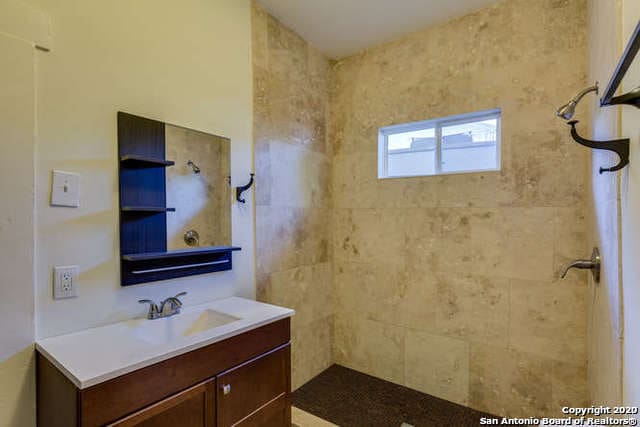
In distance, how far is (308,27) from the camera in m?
2.39

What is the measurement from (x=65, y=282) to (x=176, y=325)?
51 cm

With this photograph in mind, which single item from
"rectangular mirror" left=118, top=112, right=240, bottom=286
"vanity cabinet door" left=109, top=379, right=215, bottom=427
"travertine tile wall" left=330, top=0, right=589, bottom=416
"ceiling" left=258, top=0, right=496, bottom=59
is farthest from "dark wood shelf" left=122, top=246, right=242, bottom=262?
"ceiling" left=258, top=0, right=496, bottom=59

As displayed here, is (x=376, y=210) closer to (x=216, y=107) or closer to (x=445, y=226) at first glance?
(x=445, y=226)

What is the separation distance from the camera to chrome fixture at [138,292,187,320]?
4.97 ft

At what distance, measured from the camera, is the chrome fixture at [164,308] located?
1.51 m

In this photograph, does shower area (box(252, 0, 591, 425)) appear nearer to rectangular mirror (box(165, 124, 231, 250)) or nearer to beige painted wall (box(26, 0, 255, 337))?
rectangular mirror (box(165, 124, 231, 250))

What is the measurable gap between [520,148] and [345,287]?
1.70 meters

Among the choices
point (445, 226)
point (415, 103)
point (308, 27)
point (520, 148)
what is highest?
point (308, 27)

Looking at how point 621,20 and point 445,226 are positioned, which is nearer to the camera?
point 621,20

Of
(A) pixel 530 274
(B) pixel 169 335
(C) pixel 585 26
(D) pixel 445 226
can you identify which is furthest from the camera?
(D) pixel 445 226

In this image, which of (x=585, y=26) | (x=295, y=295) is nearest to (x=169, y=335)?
(x=295, y=295)

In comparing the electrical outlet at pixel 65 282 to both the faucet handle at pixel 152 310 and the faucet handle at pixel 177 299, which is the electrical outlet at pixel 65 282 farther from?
the faucet handle at pixel 177 299

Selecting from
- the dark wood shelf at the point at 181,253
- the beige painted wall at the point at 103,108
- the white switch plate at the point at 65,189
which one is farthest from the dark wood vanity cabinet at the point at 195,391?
the white switch plate at the point at 65,189

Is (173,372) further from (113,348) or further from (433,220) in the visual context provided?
(433,220)
